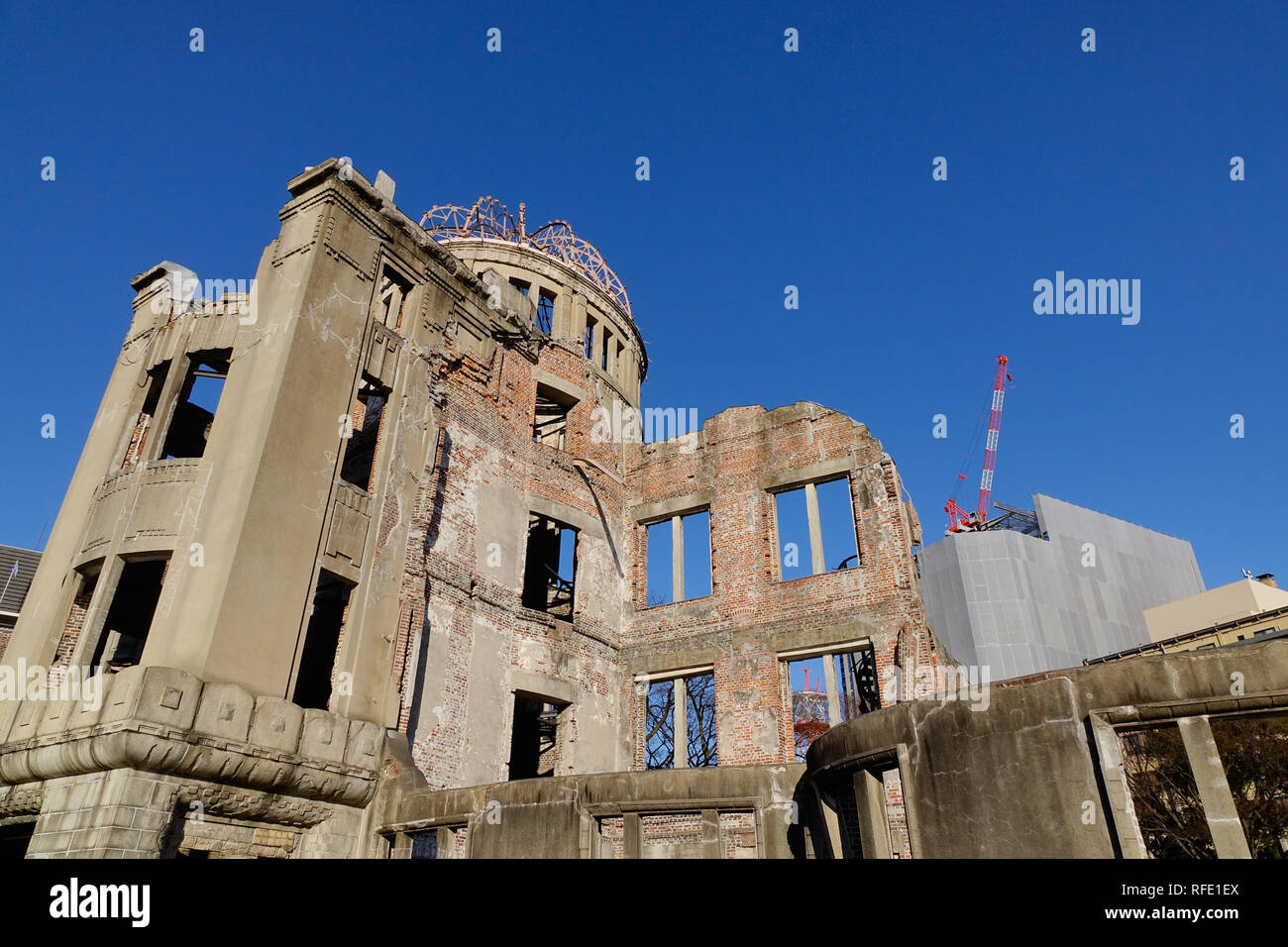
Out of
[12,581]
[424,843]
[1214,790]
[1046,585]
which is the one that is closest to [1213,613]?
[1046,585]

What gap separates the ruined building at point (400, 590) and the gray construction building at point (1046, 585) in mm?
28574

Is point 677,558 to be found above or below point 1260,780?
above

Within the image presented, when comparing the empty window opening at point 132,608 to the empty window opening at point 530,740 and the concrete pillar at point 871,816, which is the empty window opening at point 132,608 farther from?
the concrete pillar at point 871,816

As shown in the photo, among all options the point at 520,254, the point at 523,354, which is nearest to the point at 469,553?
the point at 523,354

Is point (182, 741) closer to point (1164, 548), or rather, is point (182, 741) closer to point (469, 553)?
point (469, 553)

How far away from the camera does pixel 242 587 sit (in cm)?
1025

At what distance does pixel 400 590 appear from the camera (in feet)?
41.6

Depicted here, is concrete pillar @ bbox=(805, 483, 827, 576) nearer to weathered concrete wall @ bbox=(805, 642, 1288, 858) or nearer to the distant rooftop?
weathered concrete wall @ bbox=(805, 642, 1288, 858)

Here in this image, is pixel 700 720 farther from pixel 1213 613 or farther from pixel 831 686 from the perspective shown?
pixel 1213 613

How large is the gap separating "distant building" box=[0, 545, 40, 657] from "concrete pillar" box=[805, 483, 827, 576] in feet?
64.3

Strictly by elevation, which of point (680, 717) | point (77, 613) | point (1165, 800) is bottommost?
point (1165, 800)

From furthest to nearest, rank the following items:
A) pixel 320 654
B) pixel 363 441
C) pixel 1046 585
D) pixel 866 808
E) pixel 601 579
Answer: pixel 1046 585 → pixel 601 579 → pixel 363 441 → pixel 320 654 → pixel 866 808

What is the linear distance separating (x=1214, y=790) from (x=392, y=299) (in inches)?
571
